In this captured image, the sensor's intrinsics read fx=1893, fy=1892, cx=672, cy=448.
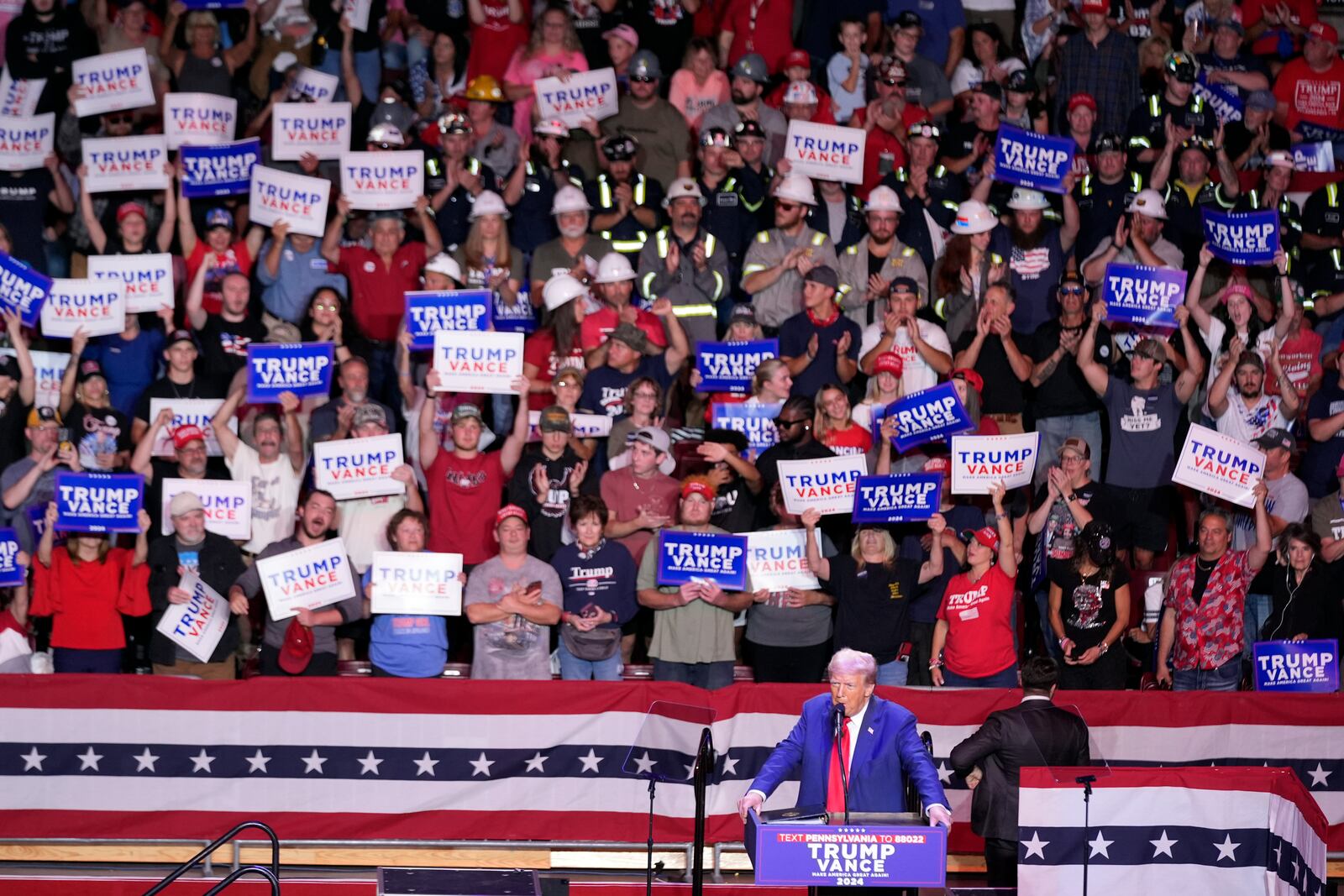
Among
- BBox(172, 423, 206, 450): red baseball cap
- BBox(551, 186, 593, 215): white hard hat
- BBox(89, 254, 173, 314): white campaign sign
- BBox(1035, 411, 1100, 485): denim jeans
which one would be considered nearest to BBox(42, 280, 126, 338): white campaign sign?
BBox(89, 254, 173, 314): white campaign sign

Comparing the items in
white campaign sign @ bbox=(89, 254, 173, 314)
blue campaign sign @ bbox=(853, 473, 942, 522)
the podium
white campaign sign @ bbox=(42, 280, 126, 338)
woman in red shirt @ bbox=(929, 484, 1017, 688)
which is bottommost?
the podium

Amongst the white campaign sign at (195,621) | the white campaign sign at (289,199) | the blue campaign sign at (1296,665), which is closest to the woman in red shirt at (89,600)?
the white campaign sign at (195,621)

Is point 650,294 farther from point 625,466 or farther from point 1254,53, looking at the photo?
point 1254,53

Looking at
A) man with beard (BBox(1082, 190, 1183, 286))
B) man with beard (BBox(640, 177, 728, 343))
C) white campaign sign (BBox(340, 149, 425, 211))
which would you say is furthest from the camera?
white campaign sign (BBox(340, 149, 425, 211))

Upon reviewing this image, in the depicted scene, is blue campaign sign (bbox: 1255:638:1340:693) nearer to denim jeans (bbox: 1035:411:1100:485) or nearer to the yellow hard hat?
denim jeans (bbox: 1035:411:1100:485)

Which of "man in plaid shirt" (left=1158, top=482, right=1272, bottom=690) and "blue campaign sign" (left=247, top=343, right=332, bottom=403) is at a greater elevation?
"blue campaign sign" (left=247, top=343, right=332, bottom=403)

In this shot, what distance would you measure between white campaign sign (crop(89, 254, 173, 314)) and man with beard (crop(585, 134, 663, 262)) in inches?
139

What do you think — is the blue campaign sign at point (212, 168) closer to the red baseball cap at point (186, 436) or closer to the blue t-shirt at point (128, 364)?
the blue t-shirt at point (128, 364)

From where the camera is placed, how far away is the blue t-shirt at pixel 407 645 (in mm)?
12578

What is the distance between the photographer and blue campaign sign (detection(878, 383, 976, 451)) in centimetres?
1367

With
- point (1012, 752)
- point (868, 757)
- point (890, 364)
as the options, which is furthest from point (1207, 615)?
point (868, 757)

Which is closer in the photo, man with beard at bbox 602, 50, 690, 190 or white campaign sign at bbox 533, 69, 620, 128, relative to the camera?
white campaign sign at bbox 533, 69, 620, 128

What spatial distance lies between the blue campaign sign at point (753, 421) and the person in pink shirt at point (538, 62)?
4221 millimetres

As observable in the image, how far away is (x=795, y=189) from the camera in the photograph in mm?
15531
